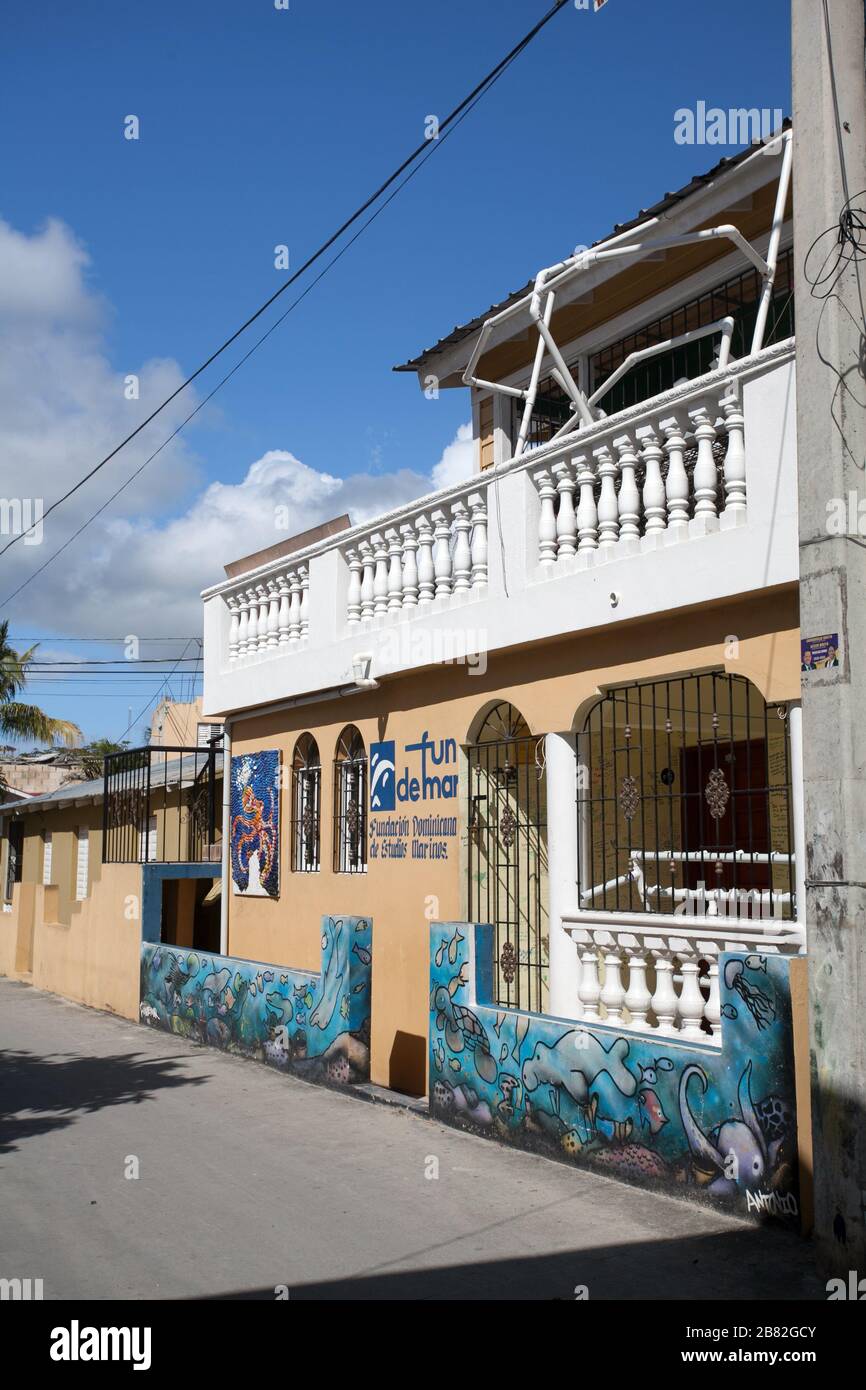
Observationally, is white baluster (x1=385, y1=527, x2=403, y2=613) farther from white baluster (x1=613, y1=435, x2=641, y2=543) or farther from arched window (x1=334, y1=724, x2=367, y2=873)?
white baluster (x1=613, y1=435, x2=641, y2=543)

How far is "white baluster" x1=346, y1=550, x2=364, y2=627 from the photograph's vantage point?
35.1 ft

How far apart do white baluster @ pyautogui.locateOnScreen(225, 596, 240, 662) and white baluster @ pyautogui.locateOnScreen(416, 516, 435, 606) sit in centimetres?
360

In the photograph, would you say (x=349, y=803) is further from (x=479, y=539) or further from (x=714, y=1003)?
(x=714, y=1003)

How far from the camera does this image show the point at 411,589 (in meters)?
9.98

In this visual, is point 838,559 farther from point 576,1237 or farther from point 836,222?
point 576,1237

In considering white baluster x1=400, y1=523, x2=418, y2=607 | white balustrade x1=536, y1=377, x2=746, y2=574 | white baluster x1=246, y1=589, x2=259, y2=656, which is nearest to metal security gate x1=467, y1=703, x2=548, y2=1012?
white baluster x1=400, y1=523, x2=418, y2=607

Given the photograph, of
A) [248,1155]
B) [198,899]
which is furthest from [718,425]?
[198,899]

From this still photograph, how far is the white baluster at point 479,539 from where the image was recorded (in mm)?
9180

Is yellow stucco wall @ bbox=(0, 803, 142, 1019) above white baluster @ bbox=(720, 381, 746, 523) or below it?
below

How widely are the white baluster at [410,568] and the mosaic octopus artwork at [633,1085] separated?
2.84m

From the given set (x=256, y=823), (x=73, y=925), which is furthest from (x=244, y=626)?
(x=73, y=925)

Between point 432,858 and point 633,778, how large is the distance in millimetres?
1646

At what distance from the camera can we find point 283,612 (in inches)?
472

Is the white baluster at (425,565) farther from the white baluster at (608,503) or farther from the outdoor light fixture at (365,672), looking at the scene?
the white baluster at (608,503)
